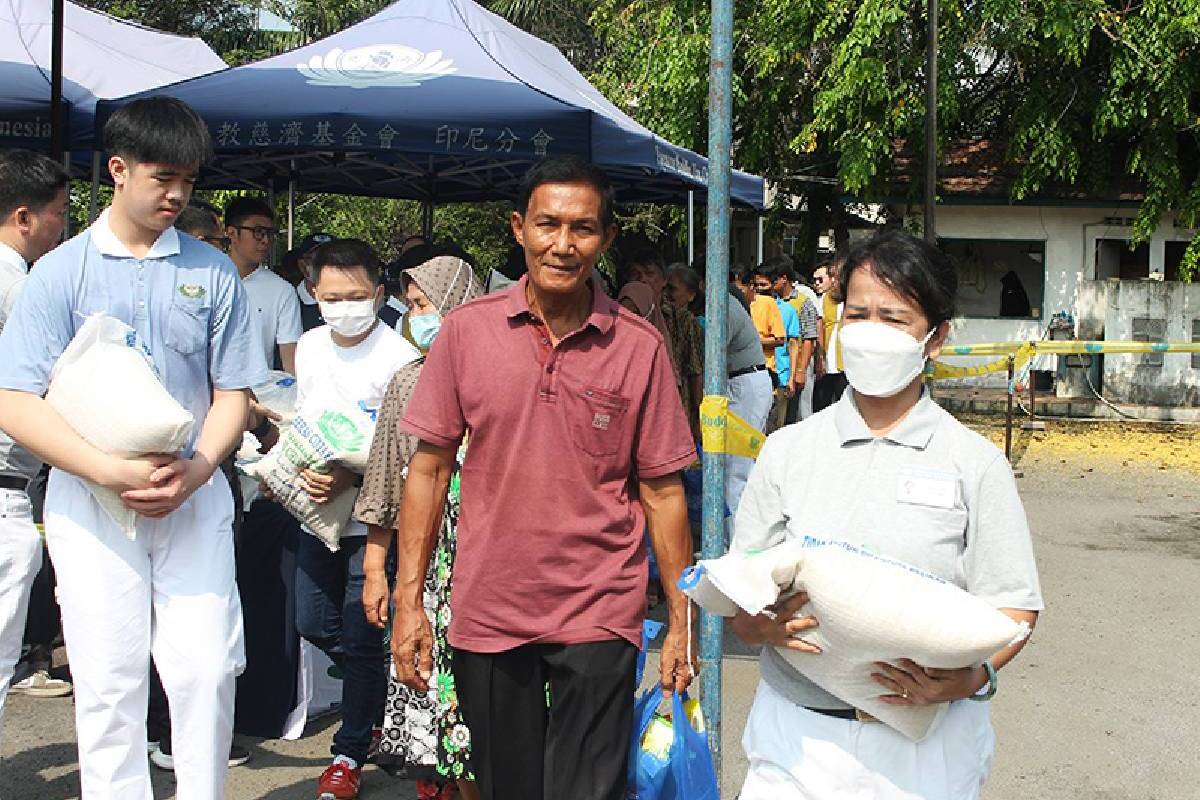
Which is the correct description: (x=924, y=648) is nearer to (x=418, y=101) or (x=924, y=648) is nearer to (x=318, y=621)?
(x=318, y=621)

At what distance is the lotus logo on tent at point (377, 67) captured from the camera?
7.28m

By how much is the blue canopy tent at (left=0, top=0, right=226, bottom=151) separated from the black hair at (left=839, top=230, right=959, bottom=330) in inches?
242

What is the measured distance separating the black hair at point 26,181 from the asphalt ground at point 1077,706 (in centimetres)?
205

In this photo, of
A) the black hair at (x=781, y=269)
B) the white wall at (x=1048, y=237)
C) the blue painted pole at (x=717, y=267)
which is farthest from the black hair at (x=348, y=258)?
the white wall at (x=1048, y=237)

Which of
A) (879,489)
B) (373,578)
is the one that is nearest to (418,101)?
(373,578)

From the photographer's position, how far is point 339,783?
461 cm

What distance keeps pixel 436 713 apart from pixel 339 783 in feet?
2.58

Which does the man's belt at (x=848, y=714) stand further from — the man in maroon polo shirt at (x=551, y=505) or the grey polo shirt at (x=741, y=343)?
the grey polo shirt at (x=741, y=343)

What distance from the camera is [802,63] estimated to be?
Result: 58.6ft

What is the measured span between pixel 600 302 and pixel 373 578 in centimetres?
112

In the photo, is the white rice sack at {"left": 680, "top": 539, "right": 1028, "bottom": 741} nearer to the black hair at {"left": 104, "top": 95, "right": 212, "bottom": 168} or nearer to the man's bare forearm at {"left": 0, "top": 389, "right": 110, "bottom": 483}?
the man's bare forearm at {"left": 0, "top": 389, "right": 110, "bottom": 483}

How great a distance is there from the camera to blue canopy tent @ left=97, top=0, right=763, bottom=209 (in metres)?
6.93

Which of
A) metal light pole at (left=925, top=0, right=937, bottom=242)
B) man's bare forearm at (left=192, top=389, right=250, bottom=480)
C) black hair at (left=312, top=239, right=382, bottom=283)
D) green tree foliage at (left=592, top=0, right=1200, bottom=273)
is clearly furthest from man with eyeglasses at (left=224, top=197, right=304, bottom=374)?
green tree foliage at (left=592, top=0, right=1200, bottom=273)

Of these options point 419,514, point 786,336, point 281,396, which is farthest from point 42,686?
point 786,336
